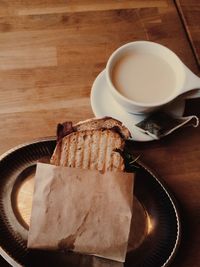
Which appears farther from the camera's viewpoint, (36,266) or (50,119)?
(50,119)

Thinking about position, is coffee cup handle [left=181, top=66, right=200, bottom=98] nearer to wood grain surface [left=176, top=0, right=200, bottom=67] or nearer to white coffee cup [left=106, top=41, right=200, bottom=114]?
white coffee cup [left=106, top=41, right=200, bottom=114]

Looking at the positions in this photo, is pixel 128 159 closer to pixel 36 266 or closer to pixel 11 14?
pixel 36 266

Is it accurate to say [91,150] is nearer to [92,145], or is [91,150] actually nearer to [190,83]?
[92,145]

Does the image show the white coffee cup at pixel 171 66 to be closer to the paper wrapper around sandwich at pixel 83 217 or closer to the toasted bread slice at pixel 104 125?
the toasted bread slice at pixel 104 125

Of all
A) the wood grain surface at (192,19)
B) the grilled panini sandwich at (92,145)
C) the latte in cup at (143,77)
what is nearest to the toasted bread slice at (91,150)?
the grilled panini sandwich at (92,145)

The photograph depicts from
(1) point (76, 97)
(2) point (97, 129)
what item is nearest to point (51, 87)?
(1) point (76, 97)

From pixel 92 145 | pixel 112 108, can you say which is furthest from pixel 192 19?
pixel 92 145

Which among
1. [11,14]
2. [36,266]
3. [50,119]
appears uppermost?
[11,14]
